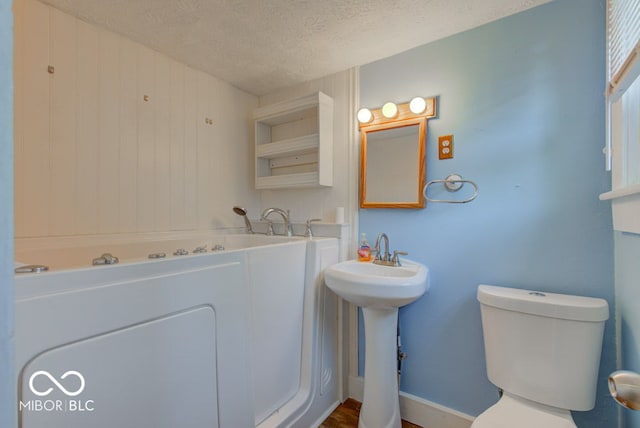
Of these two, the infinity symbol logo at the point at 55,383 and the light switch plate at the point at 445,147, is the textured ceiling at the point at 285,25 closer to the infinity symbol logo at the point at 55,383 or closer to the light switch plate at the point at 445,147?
the light switch plate at the point at 445,147

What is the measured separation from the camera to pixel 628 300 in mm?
980

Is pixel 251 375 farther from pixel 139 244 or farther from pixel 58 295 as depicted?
pixel 139 244

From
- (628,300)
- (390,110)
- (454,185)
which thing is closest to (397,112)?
(390,110)

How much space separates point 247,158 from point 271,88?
0.57 meters

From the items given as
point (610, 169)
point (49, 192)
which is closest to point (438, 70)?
point (610, 169)

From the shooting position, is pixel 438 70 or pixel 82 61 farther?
pixel 438 70

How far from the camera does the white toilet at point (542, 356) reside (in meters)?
0.99

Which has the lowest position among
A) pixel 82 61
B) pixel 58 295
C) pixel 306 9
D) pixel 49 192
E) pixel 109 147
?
pixel 58 295

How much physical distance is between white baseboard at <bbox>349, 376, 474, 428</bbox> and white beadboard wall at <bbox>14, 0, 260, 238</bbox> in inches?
63.7

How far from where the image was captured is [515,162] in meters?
1.30

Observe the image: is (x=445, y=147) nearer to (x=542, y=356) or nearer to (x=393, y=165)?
(x=393, y=165)

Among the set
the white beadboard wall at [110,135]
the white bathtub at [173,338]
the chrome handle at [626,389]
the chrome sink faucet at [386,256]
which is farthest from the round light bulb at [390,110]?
the chrome handle at [626,389]

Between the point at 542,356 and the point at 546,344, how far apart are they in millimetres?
50

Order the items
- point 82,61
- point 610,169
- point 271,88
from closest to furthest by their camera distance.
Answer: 1. point 610,169
2. point 82,61
3. point 271,88
